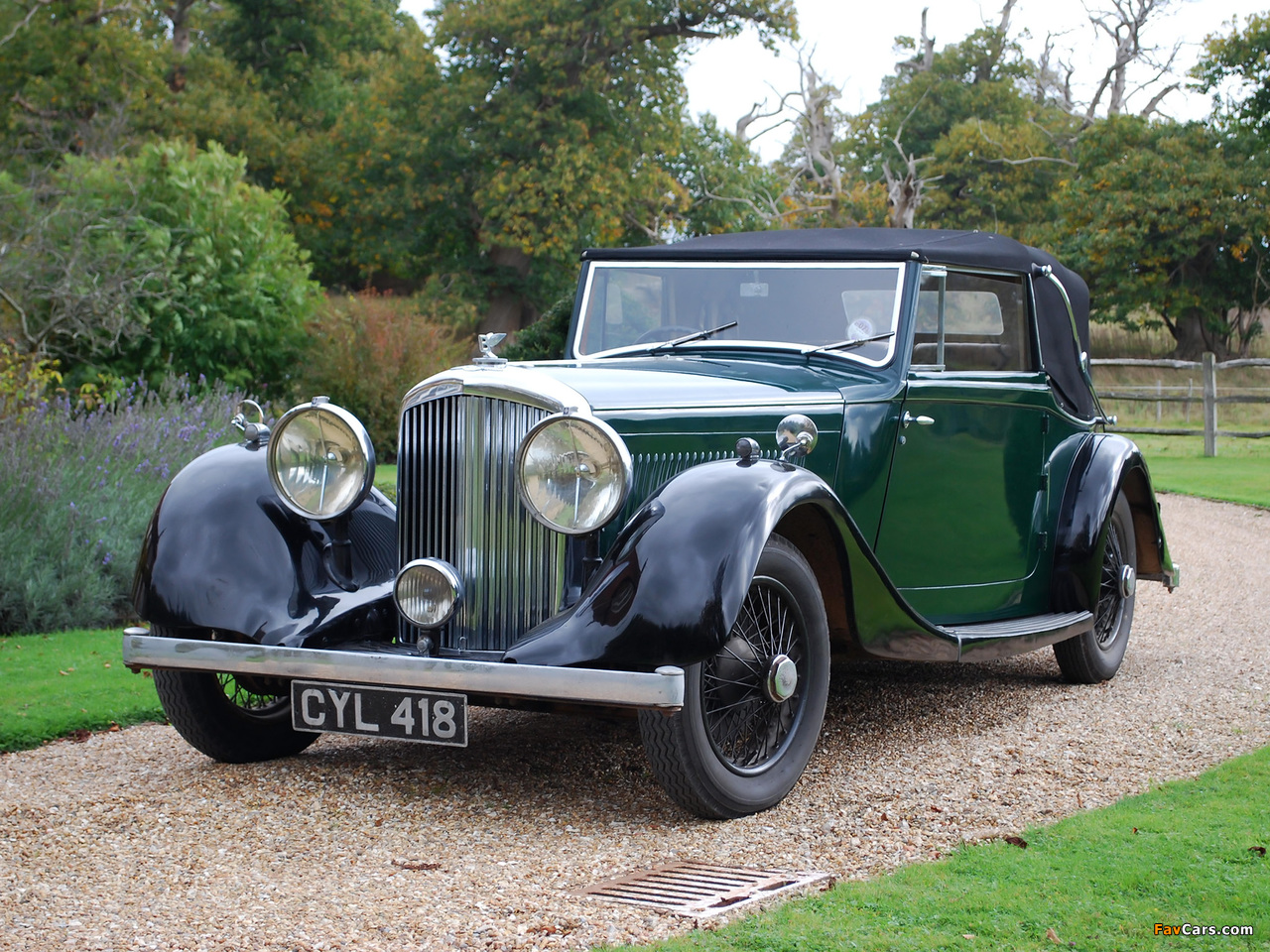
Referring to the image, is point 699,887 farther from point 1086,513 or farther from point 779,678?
point 1086,513

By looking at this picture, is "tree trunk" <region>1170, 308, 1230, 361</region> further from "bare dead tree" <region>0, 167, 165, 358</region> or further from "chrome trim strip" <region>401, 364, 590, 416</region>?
"chrome trim strip" <region>401, 364, 590, 416</region>

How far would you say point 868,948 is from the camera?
271cm

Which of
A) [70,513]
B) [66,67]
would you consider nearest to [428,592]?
[70,513]

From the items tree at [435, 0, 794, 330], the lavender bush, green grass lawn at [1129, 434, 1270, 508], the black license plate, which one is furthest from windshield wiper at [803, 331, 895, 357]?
tree at [435, 0, 794, 330]

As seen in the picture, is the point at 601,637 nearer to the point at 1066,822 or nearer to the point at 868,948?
the point at 868,948

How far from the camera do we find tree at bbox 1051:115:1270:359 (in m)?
26.5

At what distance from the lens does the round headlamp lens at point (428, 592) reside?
3.88 meters

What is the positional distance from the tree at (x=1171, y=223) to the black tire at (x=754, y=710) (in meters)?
25.6

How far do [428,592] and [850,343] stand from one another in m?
1.90

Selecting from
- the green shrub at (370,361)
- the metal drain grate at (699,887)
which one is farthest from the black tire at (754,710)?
the green shrub at (370,361)

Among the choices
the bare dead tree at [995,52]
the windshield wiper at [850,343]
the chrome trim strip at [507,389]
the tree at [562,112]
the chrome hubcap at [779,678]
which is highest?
the bare dead tree at [995,52]

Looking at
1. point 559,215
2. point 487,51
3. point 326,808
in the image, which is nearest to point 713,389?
point 326,808

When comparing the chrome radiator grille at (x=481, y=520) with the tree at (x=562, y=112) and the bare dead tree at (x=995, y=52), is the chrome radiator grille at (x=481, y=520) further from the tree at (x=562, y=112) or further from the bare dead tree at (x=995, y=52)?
the bare dead tree at (x=995, y=52)

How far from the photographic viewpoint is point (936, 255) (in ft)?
16.6
